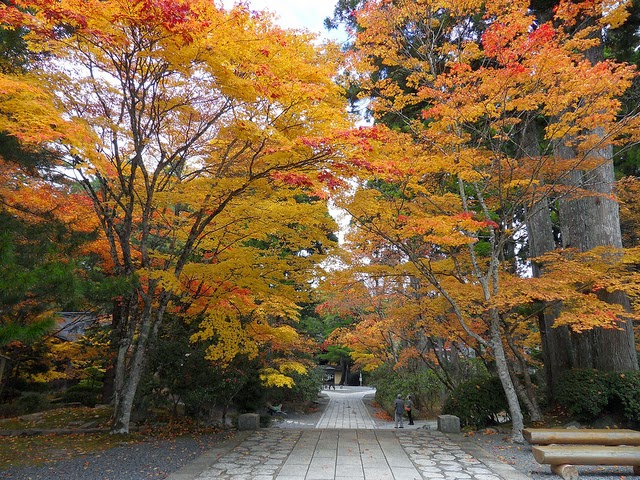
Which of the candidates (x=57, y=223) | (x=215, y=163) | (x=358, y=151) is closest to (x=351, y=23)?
(x=215, y=163)

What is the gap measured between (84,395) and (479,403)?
47.6ft

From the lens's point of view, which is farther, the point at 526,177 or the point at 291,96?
the point at 526,177

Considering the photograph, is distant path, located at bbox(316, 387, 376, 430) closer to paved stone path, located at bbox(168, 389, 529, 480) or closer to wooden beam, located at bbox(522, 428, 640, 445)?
paved stone path, located at bbox(168, 389, 529, 480)

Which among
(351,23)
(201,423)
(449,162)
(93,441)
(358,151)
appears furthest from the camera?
(351,23)

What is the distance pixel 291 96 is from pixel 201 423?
→ 816 centimetres

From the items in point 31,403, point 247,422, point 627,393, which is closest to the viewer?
point 627,393

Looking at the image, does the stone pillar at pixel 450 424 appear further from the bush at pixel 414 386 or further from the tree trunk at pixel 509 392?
the bush at pixel 414 386

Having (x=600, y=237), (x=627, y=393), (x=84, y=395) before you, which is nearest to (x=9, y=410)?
(x=84, y=395)

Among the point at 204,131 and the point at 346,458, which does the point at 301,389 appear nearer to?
the point at 346,458

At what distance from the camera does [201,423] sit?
9.72 metres

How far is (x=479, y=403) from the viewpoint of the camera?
9000 mm

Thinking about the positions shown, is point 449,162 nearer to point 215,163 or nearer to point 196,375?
A: point 215,163

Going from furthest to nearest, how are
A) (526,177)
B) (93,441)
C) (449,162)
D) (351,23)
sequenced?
(351,23)
(526,177)
(449,162)
(93,441)

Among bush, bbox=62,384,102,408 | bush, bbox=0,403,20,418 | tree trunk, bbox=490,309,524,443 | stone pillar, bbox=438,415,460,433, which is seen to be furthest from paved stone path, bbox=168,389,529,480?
bush, bbox=62,384,102,408
